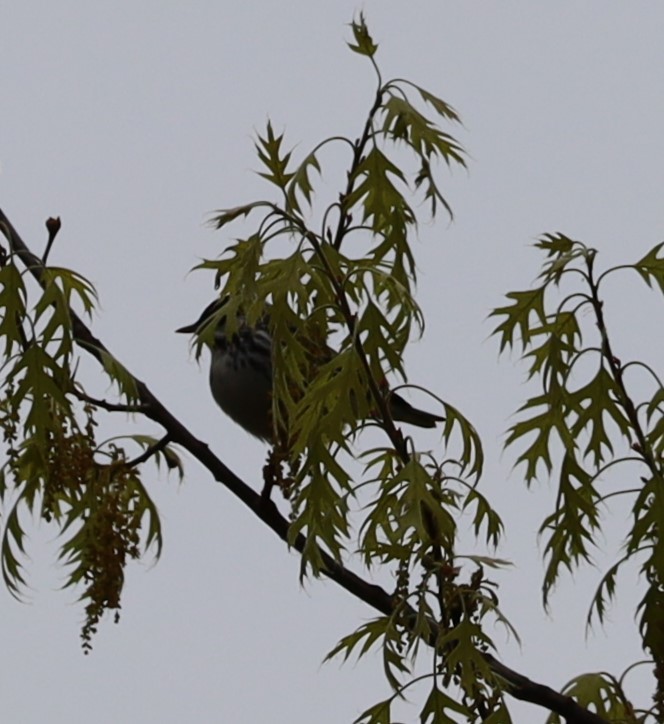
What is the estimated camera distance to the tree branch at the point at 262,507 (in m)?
2.94

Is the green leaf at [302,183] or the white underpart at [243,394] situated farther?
the white underpart at [243,394]

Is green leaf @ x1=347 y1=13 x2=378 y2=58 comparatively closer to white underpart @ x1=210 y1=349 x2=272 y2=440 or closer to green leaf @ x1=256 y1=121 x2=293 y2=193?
green leaf @ x1=256 y1=121 x2=293 y2=193

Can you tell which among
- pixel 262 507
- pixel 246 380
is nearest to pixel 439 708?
pixel 262 507

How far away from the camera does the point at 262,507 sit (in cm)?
318

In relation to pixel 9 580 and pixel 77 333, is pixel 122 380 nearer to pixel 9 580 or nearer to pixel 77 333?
pixel 77 333

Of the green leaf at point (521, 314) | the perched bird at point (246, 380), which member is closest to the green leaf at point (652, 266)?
the green leaf at point (521, 314)

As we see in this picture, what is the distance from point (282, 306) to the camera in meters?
2.74

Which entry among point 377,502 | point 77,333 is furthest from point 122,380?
point 377,502

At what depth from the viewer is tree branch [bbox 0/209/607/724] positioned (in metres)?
2.94

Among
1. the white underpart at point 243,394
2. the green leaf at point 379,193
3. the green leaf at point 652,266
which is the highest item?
the white underpart at point 243,394

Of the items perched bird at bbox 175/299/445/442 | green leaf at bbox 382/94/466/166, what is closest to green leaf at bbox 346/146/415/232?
green leaf at bbox 382/94/466/166

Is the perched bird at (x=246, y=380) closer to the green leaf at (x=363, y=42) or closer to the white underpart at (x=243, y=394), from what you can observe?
the white underpart at (x=243, y=394)

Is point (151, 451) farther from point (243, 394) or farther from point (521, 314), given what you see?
point (243, 394)

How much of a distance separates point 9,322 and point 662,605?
145 centimetres
